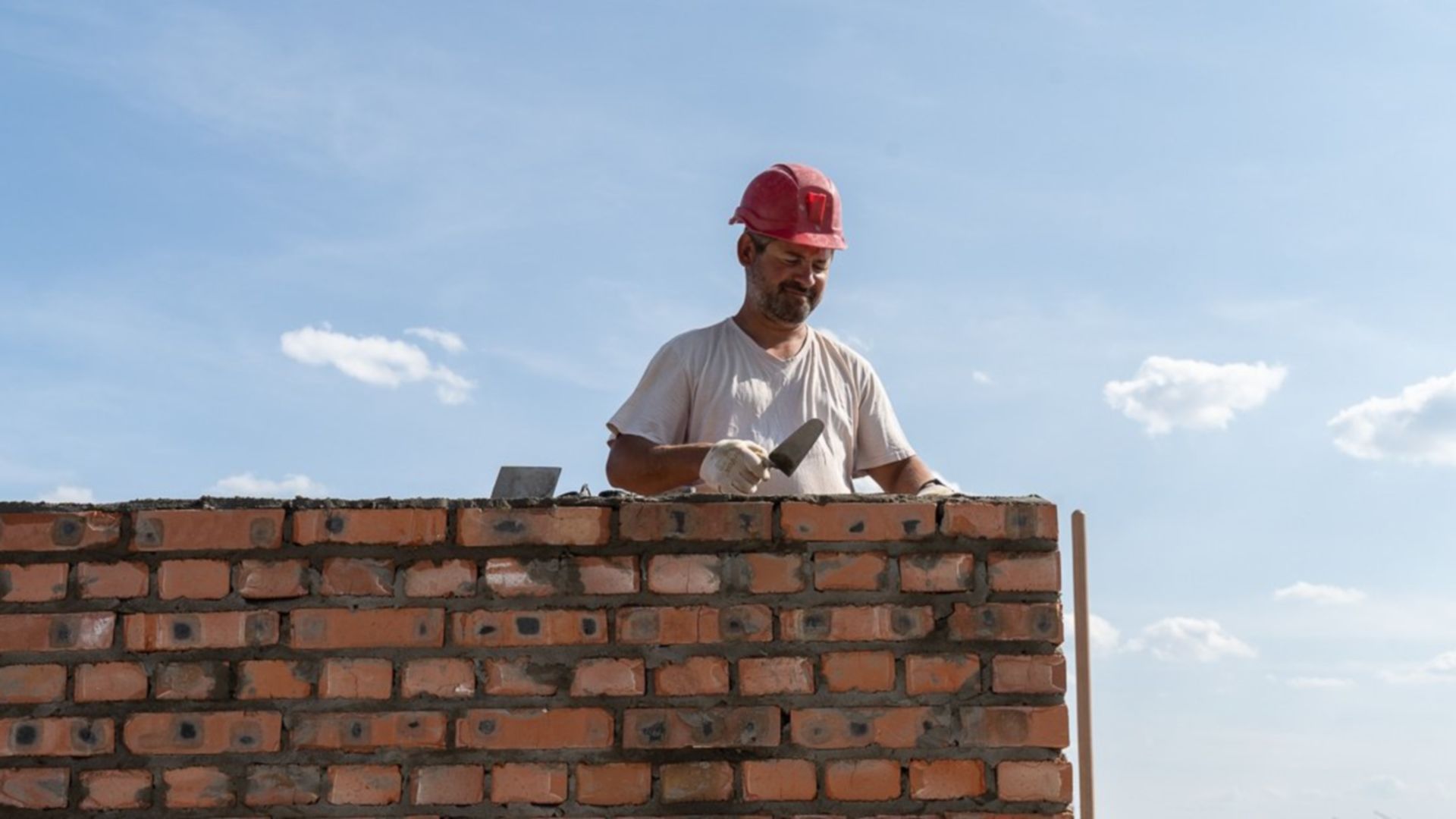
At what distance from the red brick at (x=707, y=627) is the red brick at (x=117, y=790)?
105 centimetres

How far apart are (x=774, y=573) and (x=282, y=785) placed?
111 cm

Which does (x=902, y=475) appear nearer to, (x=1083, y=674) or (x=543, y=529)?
(x=1083, y=674)

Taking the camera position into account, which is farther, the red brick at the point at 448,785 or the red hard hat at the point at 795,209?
the red hard hat at the point at 795,209

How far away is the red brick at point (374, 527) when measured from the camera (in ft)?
11.3

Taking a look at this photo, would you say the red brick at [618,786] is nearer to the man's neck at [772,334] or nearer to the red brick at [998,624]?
the red brick at [998,624]

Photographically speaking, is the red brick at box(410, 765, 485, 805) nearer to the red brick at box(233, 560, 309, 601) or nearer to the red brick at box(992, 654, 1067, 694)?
the red brick at box(233, 560, 309, 601)

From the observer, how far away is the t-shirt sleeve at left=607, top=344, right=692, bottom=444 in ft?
14.2

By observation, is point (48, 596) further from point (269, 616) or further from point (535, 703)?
point (535, 703)

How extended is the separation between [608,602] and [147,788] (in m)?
1.05

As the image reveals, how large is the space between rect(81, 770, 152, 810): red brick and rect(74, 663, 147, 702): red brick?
156 millimetres

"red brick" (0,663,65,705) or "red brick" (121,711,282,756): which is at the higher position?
"red brick" (0,663,65,705)

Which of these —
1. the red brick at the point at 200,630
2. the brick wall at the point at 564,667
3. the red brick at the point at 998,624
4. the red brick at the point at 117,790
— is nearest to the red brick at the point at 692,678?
the brick wall at the point at 564,667

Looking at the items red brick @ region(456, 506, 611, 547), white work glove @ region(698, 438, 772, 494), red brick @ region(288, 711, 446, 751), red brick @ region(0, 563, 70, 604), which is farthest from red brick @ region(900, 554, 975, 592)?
red brick @ region(0, 563, 70, 604)

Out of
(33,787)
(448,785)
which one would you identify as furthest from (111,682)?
(448,785)
